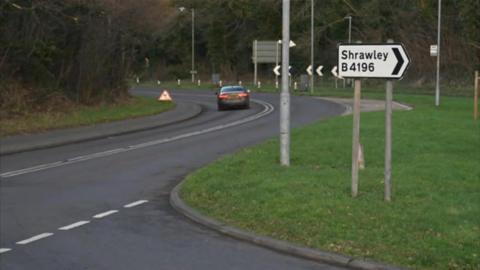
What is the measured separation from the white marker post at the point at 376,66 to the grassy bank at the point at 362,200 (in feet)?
2.22

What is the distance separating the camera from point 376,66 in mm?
10953

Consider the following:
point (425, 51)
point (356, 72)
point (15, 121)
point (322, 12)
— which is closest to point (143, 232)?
point (356, 72)

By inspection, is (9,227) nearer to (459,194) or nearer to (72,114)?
(459,194)

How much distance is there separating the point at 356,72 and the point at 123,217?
4.06 meters

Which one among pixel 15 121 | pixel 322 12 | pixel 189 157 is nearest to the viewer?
pixel 189 157

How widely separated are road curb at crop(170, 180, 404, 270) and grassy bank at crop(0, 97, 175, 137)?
16.4 m

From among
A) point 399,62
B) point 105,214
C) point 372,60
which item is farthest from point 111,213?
point 399,62

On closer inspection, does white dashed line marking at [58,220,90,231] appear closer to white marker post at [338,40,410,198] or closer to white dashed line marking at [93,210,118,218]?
white dashed line marking at [93,210,118,218]

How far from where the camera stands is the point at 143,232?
1031cm

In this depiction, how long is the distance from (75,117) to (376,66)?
2220 cm

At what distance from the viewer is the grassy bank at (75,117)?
1070 inches

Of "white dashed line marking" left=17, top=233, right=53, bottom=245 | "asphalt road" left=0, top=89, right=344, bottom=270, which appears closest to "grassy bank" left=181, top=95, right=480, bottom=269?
"asphalt road" left=0, top=89, right=344, bottom=270

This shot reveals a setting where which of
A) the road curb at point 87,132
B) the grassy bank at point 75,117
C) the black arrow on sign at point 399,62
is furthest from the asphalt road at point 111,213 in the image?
the grassy bank at point 75,117

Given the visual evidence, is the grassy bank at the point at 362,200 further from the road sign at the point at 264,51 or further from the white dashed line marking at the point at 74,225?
the road sign at the point at 264,51
